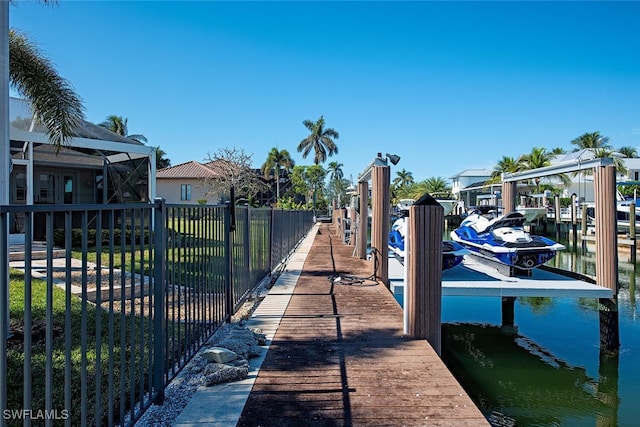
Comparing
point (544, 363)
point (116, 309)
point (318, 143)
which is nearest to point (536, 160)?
point (318, 143)

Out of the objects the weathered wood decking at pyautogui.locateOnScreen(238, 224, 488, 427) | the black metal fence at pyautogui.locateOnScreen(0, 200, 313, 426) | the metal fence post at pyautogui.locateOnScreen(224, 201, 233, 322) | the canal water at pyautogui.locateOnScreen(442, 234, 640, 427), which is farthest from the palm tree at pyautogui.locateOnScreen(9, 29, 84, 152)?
the canal water at pyautogui.locateOnScreen(442, 234, 640, 427)

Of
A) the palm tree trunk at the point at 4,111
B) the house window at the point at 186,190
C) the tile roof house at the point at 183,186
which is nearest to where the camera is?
the palm tree trunk at the point at 4,111

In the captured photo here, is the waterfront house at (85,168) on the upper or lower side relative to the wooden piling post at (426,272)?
upper

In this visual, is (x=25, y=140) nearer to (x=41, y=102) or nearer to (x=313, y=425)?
(x=41, y=102)

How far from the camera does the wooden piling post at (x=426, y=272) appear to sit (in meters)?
5.20

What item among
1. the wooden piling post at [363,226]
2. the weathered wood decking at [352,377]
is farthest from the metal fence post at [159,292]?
the wooden piling post at [363,226]

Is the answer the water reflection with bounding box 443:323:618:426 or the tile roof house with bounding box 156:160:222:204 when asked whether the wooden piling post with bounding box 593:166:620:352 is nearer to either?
the water reflection with bounding box 443:323:618:426

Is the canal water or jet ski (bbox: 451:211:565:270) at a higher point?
jet ski (bbox: 451:211:565:270)

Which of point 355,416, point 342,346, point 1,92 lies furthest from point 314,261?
point 355,416

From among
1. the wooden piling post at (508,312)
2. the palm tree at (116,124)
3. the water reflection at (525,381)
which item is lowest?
the water reflection at (525,381)

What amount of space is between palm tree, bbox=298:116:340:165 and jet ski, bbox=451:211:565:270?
53.9 meters

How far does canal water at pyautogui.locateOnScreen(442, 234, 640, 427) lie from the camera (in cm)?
653

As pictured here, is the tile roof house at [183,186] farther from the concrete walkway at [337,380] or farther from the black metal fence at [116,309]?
the concrete walkway at [337,380]

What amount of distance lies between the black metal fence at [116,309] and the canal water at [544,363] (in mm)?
4232
